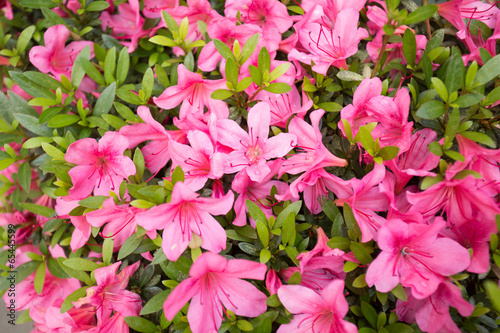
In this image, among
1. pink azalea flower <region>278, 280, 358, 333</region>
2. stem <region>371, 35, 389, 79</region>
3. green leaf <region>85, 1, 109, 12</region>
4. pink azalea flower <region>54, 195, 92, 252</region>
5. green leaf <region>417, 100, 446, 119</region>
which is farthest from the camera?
green leaf <region>85, 1, 109, 12</region>

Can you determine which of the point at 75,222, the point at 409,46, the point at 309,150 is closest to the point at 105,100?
the point at 75,222

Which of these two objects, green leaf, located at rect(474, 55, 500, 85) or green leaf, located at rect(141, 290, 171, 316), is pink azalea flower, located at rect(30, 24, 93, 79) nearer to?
green leaf, located at rect(141, 290, 171, 316)

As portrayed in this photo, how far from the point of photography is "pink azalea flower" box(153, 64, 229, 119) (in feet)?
4.12

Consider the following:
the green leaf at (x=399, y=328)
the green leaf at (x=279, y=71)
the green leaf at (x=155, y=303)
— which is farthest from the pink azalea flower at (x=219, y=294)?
the green leaf at (x=279, y=71)

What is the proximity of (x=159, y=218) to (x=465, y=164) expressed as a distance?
84 centimetres

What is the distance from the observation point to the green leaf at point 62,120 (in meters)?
1.33

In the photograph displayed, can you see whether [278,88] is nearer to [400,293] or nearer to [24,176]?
[400,293]

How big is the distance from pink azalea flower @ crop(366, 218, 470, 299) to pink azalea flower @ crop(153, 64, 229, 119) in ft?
2.05

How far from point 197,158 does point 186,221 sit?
19 cm

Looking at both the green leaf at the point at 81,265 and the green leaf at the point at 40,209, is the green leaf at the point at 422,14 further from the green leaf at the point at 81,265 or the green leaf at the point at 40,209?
the green leaf at the point at 40,209

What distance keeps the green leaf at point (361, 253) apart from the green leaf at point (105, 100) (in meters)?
0.96

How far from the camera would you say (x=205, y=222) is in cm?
109

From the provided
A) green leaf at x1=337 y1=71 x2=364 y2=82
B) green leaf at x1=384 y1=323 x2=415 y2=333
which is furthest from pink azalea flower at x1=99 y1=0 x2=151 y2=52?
green leaf at x1=384 y1=323 x2=415 y2=333

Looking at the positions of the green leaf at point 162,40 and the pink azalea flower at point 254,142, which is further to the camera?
the green leaf at point 162,40
